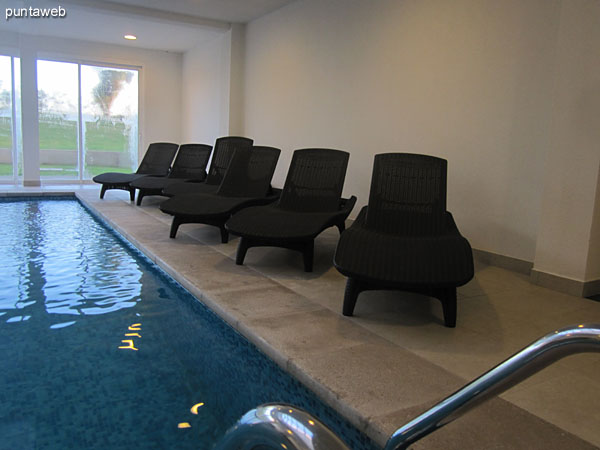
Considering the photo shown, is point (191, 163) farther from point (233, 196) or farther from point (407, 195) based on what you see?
point (407, 195)

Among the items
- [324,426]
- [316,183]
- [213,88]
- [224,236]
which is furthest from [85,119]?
[324,426]

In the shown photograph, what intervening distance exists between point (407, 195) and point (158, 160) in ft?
20.2

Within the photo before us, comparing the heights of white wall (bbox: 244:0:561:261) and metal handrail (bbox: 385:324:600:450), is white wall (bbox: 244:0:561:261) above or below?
above

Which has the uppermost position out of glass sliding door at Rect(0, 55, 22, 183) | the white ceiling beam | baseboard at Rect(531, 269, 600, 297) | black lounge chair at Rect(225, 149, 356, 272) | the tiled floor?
the white ceiling beam

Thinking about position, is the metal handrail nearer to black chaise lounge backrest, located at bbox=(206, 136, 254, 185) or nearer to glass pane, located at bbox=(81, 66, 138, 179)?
black chaise lounge backrest, located at bbox=(206, 136, 254, 185)

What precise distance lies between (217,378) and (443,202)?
2076 millimetres

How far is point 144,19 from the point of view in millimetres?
8180

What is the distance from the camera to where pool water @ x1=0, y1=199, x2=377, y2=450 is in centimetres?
193

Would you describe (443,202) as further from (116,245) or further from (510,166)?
(116,245)

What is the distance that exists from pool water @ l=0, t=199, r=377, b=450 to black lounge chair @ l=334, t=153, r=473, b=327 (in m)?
0.81

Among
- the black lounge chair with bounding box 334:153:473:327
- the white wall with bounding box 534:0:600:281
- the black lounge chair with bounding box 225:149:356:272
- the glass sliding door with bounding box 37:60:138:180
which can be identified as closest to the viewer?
the black lounge chair with bounding box 334:153:473:327

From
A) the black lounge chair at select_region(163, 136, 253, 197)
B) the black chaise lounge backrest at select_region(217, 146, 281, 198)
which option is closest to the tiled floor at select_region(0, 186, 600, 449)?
the black chaise lounge backrest at select_region(217, 146, 281, 198)

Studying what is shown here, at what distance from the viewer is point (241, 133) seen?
903cm

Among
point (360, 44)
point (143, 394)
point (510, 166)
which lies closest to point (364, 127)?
point (360, 44)
